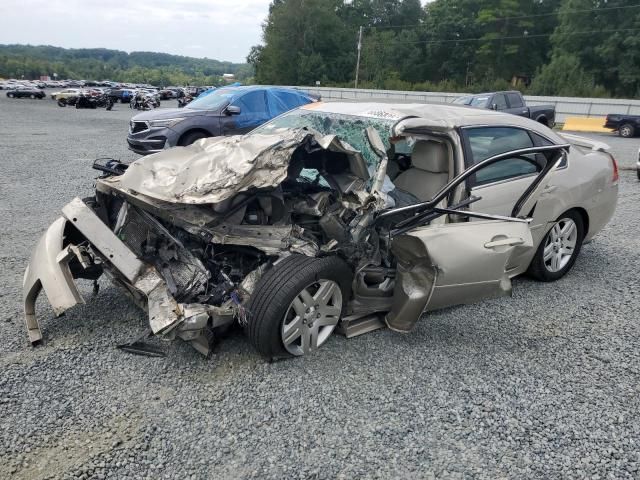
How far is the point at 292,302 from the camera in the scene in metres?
2.99

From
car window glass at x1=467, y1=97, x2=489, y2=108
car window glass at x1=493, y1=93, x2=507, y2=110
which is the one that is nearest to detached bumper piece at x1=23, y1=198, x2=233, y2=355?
car window glass at x1=467, y1=97, x2=489, y2=108

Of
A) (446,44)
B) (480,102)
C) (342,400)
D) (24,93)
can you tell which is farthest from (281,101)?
(446,44)

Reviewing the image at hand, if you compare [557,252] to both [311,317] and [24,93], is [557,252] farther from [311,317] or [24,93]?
[24,93]

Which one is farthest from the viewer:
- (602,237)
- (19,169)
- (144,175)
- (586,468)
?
(19,169)

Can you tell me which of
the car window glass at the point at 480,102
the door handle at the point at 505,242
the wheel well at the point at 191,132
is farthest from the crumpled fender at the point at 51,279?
the car window glass at the point at 480,102

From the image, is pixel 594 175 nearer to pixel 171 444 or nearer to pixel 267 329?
pixel 267 329

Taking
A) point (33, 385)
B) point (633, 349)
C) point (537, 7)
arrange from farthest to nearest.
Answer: point (537, 7), point (633, 349), point (33, 385)

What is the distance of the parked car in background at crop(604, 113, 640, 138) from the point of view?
781 inches

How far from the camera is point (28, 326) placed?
326 centimetres

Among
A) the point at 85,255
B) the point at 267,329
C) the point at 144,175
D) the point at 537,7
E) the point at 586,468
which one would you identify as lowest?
the point at 586,468

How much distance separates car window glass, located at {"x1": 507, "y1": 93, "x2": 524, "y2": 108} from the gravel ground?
14.0 metres

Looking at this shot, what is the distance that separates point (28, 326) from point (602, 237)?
20.1 ft

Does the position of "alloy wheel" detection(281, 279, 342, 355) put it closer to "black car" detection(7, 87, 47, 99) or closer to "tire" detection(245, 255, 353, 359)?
"tire" detection(245, 255, 353, 359)

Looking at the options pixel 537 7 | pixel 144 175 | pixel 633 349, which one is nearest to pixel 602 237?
pixel 633 349
